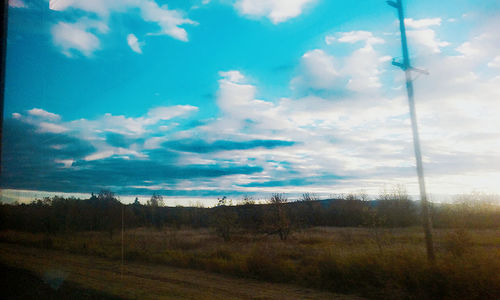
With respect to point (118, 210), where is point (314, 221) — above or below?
below

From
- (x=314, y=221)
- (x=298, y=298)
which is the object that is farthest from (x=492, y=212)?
(x=298, y=298)

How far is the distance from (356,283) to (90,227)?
50.0 meters

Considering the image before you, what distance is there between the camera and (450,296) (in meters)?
9.37

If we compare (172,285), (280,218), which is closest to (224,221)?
(280,218)

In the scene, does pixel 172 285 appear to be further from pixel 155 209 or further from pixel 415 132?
pixel 155 209

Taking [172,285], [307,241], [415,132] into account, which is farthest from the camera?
[307,241]

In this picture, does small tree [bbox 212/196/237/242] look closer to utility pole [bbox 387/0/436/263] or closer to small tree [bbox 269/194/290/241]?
small tree [bbox 269/194/290/241]

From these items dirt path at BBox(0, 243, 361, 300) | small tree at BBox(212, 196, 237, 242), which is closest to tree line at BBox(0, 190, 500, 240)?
small tree at BBox(212, 196, 237, 242)

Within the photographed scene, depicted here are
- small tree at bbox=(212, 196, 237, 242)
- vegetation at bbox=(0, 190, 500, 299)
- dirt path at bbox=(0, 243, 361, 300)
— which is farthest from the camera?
small tree at bbox=(212, 196, 237, 242)

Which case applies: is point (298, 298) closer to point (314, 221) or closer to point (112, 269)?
point (112, 269)

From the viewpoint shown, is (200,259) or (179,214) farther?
(179,214)

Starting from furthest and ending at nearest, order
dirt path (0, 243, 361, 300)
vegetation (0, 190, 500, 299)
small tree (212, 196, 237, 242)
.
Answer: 1. small tree (212, 196, 237, 242)
2. dirt path (0, 243, 361, 300)
3. vegetation (0, 190, 500, 299)

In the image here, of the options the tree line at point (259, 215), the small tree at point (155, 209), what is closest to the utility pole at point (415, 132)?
the tree line at point (259, 215)

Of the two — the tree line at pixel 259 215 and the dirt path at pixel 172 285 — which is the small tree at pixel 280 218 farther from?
the dirt path at pixel 172 285
